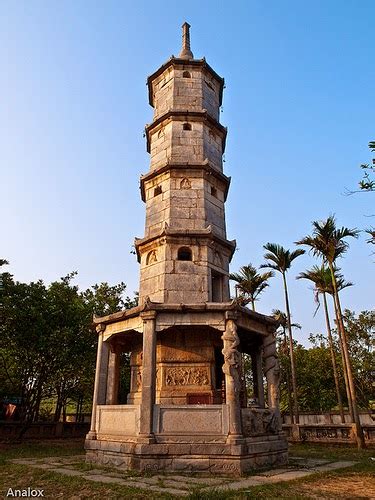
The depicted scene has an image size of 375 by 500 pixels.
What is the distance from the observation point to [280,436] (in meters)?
12.5

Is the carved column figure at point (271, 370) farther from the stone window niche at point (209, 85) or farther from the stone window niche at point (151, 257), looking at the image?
the stone window niche at point (209, 85)

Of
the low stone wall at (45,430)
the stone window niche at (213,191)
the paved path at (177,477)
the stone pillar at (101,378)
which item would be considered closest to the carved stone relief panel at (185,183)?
the stone window niche at (213,191)

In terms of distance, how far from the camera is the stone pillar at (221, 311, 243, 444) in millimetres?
10726

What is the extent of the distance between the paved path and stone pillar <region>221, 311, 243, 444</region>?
1200mm

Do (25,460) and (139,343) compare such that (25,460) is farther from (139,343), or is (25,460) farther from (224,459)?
(224,459)

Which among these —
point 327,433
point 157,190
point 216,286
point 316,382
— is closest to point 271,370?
point 216,286

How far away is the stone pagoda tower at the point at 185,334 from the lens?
426 inches

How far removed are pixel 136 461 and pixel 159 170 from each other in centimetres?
1033

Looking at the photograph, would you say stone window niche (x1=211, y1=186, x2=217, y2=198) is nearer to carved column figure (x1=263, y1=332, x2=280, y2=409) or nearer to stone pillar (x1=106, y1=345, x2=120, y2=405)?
carved column figure (x1=263, y1=332, x2=280, y2=409)

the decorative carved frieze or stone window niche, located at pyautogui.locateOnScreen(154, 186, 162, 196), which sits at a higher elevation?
stone window niche, located at pyautogui.locateOnScreen(154, 186, 162, 196)

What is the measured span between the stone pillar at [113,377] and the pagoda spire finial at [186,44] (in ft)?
45.2

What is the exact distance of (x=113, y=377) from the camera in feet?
47.2

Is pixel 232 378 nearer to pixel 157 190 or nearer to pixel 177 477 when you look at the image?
pixel 177 477

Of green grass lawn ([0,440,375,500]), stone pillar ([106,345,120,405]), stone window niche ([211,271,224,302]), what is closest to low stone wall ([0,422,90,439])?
stone pillar ([106,345,120,405])
